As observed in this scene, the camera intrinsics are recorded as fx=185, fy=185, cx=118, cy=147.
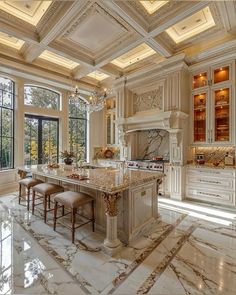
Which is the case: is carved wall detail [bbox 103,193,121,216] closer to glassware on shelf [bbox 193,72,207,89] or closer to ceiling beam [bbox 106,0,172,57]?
ceiling beam [bbox 106,0,172,57]

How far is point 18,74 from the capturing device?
Result: 17.7 feet

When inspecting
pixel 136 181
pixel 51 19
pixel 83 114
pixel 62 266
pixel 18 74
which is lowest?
pixel 62 266

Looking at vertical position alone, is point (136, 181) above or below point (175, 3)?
below

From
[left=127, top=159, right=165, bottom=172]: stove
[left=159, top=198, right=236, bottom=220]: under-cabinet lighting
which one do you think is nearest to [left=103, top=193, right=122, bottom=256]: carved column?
[left=159, top=198, right=236, bottom=220]: under-cabinet lighting

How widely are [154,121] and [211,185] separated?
211cm

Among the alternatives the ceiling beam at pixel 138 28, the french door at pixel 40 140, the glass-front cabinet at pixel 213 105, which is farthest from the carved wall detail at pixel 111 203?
the french door at pixel 40 140

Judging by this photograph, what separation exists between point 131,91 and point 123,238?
4.49 meters

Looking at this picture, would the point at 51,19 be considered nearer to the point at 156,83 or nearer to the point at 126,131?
the point at 156,83

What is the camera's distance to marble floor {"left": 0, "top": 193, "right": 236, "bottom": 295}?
1804 millimetres

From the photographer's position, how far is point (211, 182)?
166 inches

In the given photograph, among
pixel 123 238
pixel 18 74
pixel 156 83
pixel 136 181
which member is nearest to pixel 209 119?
pixel 156 83

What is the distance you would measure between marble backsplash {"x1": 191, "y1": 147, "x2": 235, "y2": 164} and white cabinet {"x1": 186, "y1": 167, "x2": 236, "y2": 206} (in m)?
0.54

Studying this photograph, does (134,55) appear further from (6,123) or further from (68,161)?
(6,123)

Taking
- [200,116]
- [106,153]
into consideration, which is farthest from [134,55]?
[106,153]
